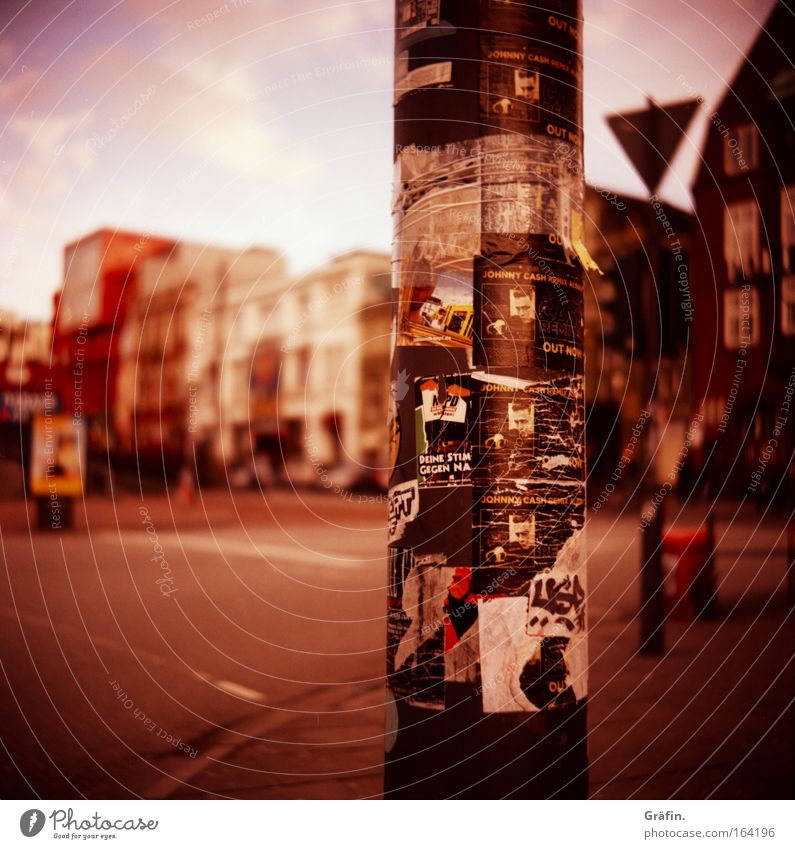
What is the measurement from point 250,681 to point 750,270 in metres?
15.5

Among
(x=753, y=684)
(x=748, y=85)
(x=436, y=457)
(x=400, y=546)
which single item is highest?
(x=748, y=85)

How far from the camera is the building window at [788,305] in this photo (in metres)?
11.9

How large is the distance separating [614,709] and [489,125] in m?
3.00

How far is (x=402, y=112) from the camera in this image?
2.06 meters

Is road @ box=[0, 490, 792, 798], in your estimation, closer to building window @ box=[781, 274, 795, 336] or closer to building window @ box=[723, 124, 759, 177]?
building window @ box=[781, 274, 795, 336]

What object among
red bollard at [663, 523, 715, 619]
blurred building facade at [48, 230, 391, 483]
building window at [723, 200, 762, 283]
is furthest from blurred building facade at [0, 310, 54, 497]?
building window at [723, 200, 762, 283]

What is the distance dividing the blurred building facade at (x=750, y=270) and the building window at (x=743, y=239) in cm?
4

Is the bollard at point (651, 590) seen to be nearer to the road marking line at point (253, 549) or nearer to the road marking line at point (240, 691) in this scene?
the road marking line at point (240, 691)

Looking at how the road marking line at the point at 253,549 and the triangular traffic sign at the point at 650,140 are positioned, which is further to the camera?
the road marking line at the point at 253,549

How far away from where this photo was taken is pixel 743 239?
1878 cm

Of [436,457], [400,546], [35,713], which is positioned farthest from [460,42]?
[35,713]

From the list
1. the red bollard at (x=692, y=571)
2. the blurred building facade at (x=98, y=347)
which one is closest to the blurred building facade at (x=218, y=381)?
the blurred building facade at (x=98, y=347)

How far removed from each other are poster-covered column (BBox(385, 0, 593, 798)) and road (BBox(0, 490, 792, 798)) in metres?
0.60
